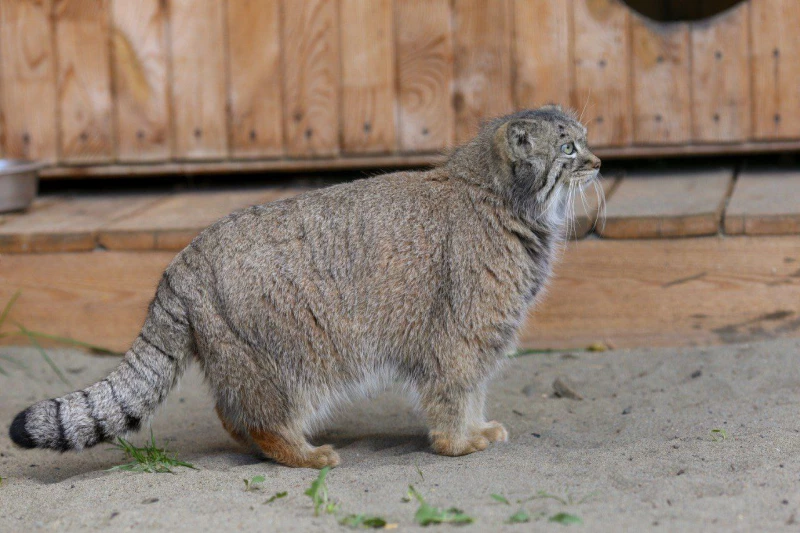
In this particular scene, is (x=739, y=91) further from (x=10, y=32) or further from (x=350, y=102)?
(x=10, y=32)

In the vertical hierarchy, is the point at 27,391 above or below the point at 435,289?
below

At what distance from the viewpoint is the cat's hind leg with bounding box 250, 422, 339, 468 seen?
3.84 m

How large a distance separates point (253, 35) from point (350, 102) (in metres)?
0.68

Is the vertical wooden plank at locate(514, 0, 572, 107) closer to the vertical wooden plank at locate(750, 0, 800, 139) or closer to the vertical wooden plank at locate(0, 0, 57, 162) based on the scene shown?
the vertical wooden plank at locate(750, 0, 800, 139)

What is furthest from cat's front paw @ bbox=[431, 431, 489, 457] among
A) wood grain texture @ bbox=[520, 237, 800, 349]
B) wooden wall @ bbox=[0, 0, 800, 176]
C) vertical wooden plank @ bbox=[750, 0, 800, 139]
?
vertical wooden plank @ bbox=[750, 0, 800, 139]

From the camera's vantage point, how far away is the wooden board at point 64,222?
5254mm

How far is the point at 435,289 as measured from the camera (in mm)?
3914

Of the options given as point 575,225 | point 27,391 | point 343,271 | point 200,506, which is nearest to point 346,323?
point 343,271

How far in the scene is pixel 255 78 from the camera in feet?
19.3

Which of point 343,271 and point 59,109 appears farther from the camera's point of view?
point 59,109

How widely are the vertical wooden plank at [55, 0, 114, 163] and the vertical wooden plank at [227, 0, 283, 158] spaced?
29.5 inches

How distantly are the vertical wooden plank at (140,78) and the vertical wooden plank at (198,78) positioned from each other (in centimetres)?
7

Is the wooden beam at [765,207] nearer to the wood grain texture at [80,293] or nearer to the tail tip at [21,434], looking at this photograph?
the wood grain texture at [80,293]

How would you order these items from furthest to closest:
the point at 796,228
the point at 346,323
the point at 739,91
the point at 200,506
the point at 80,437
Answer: the point at 739,91, the point at 796,228, the point at 346,323, the point at 80,437, the point at 200,506
